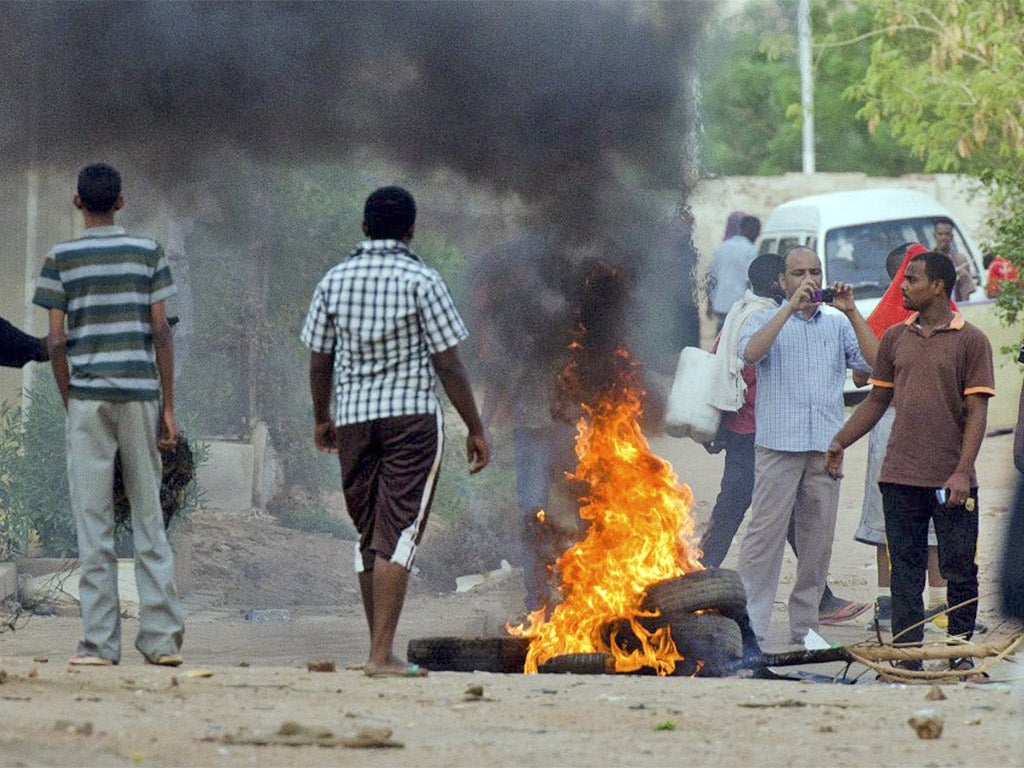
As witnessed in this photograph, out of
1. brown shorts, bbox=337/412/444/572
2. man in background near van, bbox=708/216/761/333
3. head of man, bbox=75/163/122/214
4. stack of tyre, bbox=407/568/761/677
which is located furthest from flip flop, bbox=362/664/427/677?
man in background near van, bbox=708/216/761/333

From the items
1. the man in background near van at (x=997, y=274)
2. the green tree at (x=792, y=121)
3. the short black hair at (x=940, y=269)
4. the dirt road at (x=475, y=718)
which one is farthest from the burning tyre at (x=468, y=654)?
the green tree at (x=792, y=121)

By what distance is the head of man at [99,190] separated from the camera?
22.5 feet

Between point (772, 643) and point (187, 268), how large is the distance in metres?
5.33

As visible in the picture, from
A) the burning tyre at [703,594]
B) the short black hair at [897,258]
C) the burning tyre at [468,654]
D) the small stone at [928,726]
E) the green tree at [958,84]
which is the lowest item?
the burning tyre at [468,654]

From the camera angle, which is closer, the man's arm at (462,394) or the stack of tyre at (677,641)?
the man's arm at (462,394)

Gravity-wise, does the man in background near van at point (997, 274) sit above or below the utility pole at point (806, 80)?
below

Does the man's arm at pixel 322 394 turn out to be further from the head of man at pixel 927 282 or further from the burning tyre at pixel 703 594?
the head of man at pixel 927 282

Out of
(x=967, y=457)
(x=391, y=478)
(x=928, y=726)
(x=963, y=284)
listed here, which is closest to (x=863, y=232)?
(x=963, y=284)

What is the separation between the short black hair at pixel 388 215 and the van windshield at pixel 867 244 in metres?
13.3

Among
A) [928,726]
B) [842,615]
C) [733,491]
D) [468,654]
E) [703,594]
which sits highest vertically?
[733,491]

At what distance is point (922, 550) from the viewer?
7715 millimetres

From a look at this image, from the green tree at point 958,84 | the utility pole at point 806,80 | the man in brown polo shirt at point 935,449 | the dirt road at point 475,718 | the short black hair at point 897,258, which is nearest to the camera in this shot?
the dirt road at point 475,718

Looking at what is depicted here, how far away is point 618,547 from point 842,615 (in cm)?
199

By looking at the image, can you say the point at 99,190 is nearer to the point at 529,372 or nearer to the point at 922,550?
the point at 529,372
